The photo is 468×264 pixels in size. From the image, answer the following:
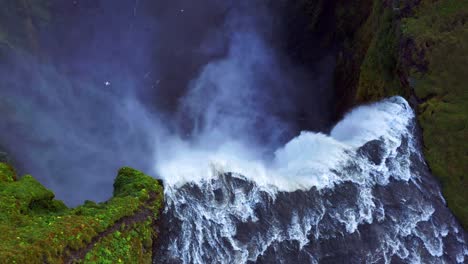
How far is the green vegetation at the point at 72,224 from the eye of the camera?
1513cm

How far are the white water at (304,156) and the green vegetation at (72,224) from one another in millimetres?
2145

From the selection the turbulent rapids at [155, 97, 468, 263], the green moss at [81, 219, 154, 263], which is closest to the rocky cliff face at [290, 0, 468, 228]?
the turbulent rapids at [155, 97, 468, 263]

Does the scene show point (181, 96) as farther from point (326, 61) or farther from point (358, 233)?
point (358, 233)

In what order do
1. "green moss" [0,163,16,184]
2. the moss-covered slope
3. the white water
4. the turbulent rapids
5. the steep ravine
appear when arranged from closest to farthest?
1. the steep ravine
2. "green moss" [0,163,16,184]
3. the turbulent rapids
4. the white water
5. the moss-covered slope

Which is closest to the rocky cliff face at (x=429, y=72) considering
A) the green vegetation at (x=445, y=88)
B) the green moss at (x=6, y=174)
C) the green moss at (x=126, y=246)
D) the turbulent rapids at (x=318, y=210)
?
the green vegetation at (x=445, y=88)

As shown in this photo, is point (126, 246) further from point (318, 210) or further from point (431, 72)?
point (431, 72)

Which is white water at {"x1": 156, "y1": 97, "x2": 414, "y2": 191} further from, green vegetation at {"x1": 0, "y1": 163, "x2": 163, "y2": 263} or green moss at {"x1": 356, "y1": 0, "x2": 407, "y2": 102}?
green vegetation at {"x1": 0, "y1": 163, "x2": 163, "y2": 263}

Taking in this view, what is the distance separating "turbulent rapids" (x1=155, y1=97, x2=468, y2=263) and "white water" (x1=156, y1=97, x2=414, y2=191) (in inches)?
2.9

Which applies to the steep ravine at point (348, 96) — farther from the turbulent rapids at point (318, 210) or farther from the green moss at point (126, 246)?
the turbulent rapids at point (318, 210)

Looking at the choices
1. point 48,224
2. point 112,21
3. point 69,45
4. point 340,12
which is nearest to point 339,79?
point 340,12

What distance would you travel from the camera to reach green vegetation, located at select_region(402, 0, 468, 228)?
22.5 m

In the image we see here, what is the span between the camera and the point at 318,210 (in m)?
20.5

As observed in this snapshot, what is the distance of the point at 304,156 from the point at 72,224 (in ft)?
44.2

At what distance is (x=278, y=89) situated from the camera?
35.1 m
